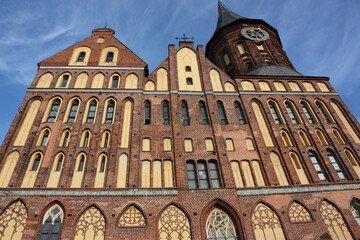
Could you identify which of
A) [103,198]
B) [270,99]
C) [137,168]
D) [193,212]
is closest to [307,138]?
[270,99]

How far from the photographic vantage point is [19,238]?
9.95 m

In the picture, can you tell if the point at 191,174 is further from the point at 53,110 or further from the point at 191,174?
the point at 53,110

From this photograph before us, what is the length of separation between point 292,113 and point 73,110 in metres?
13.2

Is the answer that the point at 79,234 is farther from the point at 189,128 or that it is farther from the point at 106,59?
the point at 106,59

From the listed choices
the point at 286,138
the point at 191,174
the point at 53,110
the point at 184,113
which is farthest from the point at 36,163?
the point at 286,138

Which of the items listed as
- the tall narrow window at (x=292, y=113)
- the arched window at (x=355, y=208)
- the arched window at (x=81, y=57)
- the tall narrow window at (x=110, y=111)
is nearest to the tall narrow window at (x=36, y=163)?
the tall narrow window at (x=110, y=111)

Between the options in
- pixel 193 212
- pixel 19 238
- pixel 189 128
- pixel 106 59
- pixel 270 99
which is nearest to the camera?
pixel 19 238

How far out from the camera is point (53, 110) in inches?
581

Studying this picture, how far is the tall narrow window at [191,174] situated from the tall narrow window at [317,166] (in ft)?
20.8

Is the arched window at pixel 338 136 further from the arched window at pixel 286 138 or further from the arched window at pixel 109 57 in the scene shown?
the arched window at pixel 109 57

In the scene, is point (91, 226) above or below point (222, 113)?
below

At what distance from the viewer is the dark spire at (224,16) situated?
27281 mm

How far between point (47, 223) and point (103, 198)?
91.0 inches

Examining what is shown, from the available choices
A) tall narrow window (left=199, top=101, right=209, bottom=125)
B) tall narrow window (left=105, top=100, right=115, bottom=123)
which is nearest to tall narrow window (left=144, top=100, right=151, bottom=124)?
tall narrow window (left=105, top=100, right=115, bottom=123)
